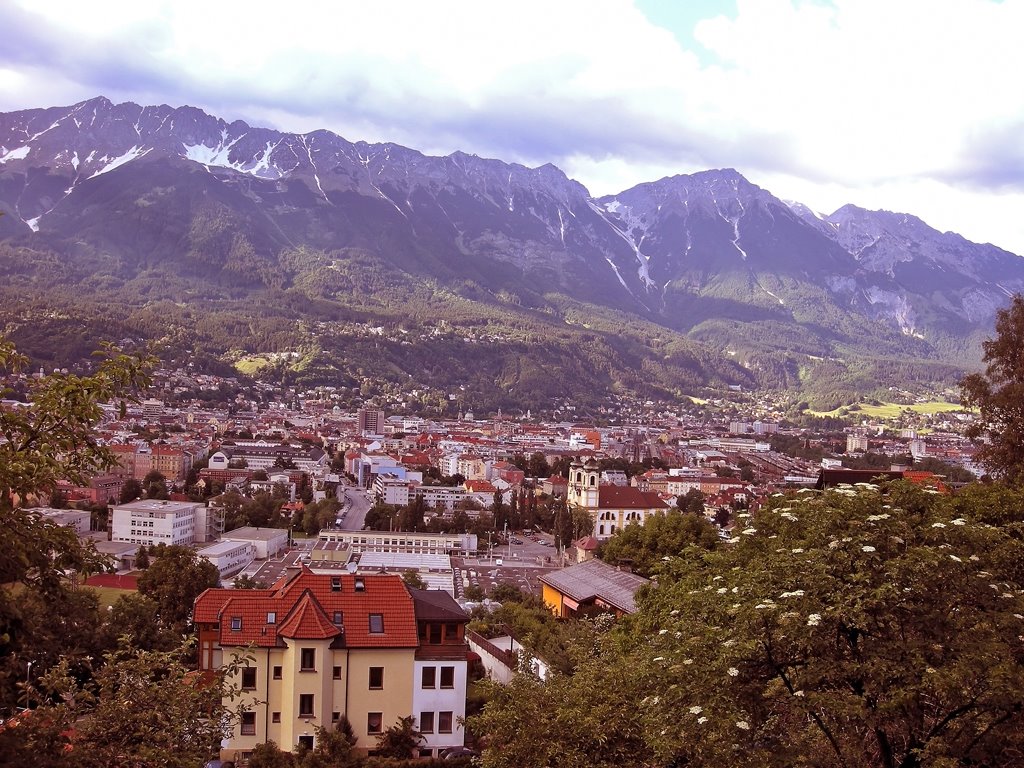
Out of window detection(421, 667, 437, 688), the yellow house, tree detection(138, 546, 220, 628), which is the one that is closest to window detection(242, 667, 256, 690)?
the yellow house

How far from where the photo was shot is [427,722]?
17.1m

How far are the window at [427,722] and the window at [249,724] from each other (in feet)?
9.44

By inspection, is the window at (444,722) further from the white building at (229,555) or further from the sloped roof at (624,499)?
the sloped roof at (624,499)

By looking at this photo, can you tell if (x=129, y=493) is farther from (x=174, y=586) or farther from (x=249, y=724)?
(x=249, y=724)

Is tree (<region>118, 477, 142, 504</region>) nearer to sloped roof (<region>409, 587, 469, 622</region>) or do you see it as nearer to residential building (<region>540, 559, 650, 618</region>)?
residential building (<region>540, 559, 650, 618</region>)

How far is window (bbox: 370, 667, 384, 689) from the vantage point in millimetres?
16781

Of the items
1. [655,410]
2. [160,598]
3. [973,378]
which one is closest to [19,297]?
[655,410]

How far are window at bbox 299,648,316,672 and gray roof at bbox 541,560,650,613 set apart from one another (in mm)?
7766

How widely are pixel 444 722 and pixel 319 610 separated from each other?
3099mm

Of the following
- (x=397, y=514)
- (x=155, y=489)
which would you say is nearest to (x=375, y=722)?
(x=397, y=514)

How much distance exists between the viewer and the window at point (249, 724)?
16.1m

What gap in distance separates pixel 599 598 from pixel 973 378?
33.1 ft

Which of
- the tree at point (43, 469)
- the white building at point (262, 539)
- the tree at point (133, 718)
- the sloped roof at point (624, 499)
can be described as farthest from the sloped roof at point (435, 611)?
the sloped roof at point (624, 499)

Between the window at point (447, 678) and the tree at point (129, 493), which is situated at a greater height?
the window at point (447, 678)
